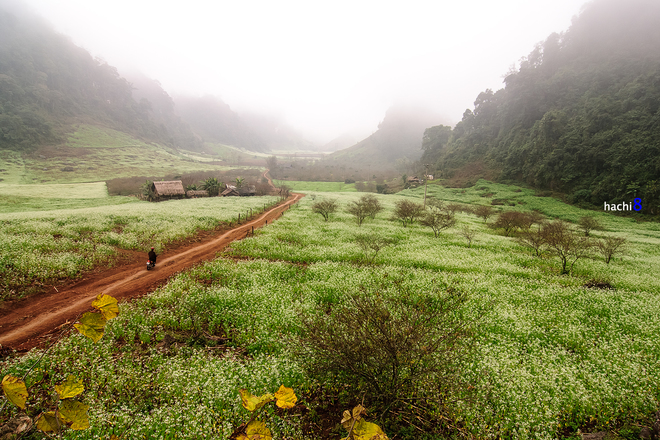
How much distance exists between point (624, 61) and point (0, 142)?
264305 mm

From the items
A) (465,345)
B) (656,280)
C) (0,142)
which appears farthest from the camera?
(0,142)

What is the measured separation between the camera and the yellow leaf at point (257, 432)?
8.32 feet

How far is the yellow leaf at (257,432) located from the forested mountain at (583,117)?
80.6m

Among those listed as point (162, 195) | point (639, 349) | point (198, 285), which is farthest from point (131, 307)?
point (162, 195)

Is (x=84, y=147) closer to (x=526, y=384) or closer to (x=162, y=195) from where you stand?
(x=162, y=195)

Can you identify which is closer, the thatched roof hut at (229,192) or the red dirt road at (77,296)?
the red dirt road at (77,296)

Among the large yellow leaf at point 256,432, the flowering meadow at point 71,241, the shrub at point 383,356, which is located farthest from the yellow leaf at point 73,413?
the flowering meadow at point 71,241

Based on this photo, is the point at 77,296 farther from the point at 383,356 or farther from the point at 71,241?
the point at 383,356

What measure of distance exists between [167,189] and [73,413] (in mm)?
67535

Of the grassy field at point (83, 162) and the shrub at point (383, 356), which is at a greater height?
the grassy field at point (83, 162)

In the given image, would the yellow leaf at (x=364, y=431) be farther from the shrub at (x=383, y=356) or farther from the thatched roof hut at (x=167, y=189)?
the thatched roof hut at (x=167, y=189)

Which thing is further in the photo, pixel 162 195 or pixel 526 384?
pixel 162 195

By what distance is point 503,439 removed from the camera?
5.95m

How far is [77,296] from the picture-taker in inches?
496
